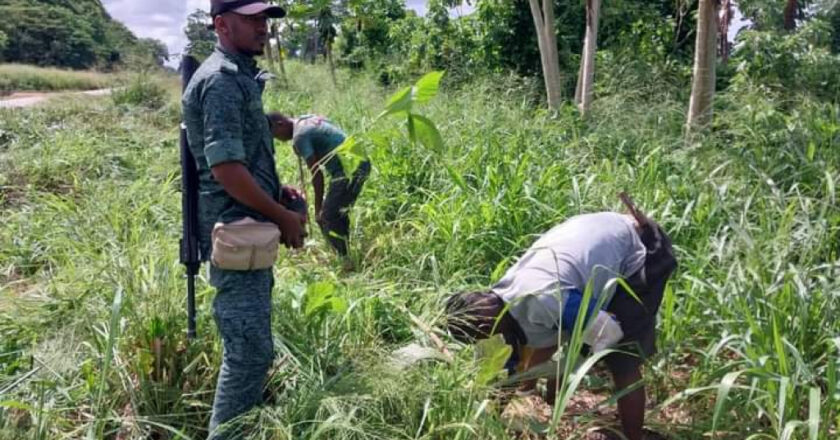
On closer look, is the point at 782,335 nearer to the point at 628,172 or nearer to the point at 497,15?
the point at 628,172

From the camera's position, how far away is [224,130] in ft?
5.89

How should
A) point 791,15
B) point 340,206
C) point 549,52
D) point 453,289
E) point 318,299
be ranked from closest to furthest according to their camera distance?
1. point 318,299
2. point 453,289
3. point 340,206
4. point 549,52
5. point 791,15

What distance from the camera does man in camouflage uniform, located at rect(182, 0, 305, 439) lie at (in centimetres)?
181

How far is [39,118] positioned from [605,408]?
865cm

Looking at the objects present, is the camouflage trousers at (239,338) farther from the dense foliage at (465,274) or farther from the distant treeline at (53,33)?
the distant treeline at (53,33)

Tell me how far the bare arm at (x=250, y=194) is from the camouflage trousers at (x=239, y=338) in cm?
19

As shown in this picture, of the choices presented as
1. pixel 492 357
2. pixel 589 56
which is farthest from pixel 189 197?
pixel 589 56

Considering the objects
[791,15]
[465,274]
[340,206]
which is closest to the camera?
[465,274]

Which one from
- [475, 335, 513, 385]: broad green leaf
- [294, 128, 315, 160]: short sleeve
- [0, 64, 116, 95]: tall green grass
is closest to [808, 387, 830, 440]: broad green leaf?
[475, 335, 513, 385]: broad green leaf

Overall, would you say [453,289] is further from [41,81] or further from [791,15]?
[41,81]

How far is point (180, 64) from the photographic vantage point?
2.04 metres

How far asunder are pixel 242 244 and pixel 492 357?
859 millimetres

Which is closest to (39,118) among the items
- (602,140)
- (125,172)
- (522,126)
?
(125,172)

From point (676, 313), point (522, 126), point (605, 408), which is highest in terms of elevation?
point (522, 126)
